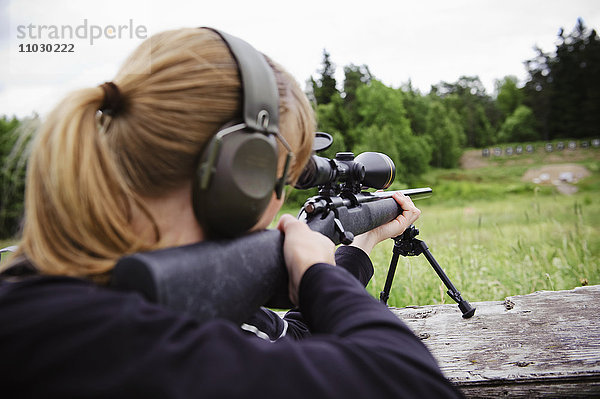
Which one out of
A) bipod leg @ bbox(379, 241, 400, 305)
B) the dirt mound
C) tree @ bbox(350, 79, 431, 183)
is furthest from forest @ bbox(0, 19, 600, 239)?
bipod leg @ bbox(379, 241, 400, 305)

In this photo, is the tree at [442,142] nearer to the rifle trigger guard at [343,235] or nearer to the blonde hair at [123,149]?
the rifle trigger guard at [343,235]

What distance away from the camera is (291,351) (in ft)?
2.32

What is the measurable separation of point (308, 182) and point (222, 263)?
77 centimetres

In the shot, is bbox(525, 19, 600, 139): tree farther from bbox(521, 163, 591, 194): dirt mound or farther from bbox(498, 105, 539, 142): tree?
bbox(521, 163, 591, 194): dirt mound

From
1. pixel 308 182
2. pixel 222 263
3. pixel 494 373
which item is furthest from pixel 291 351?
pixel 494 373

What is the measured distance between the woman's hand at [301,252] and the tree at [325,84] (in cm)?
2653

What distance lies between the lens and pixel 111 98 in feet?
2.80

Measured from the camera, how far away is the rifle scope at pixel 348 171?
61.7 inches

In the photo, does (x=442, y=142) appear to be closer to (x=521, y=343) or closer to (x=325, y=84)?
(x=325, y=84)

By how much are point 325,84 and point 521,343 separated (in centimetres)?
3025

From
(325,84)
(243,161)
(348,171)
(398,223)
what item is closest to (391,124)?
(325,84)

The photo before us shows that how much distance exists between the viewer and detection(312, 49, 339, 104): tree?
28641 mm

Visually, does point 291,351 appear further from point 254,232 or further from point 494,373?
point 494,373

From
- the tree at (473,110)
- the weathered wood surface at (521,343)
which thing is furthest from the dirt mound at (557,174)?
the weathered wood surface at (521,343)
